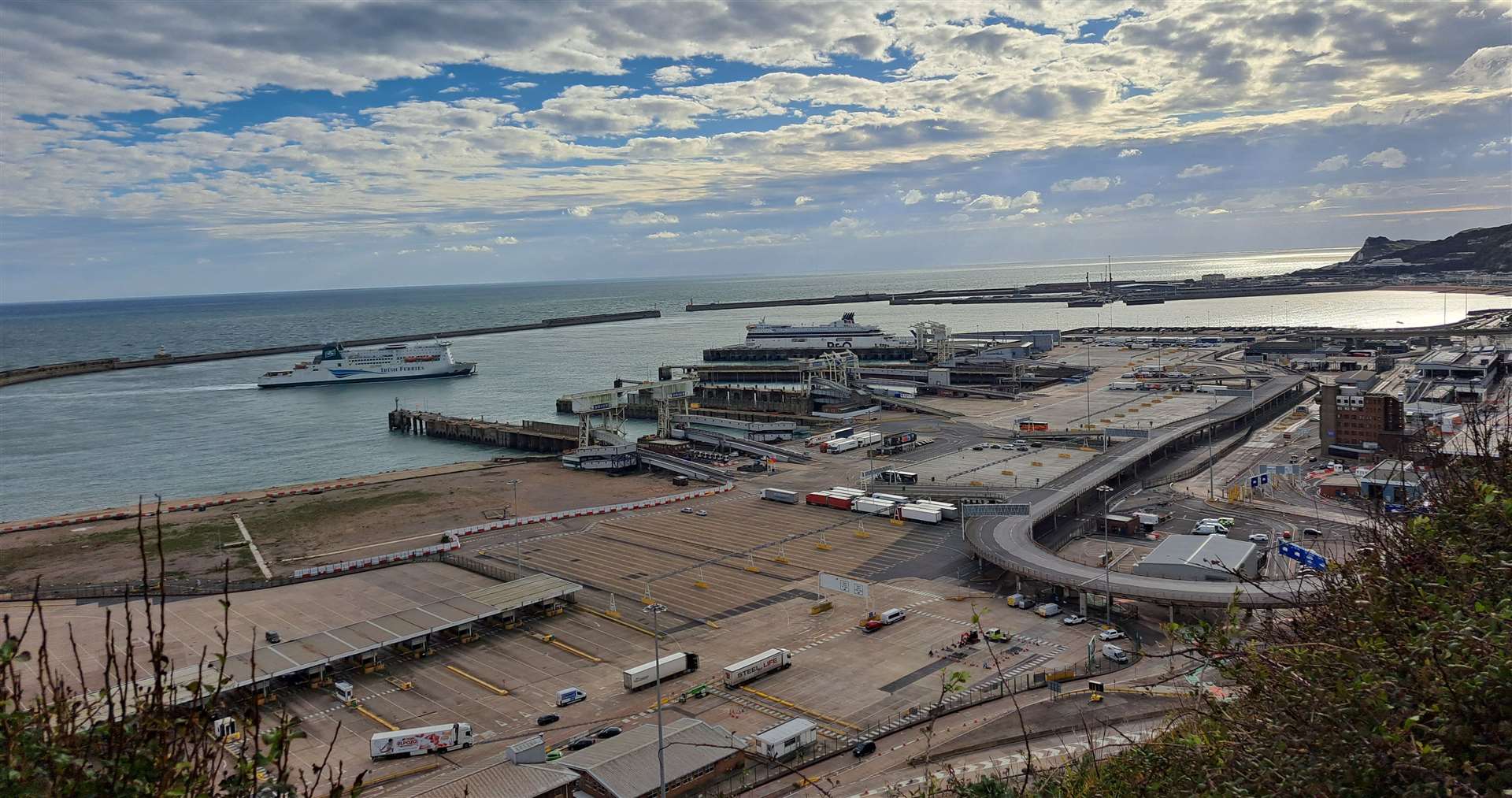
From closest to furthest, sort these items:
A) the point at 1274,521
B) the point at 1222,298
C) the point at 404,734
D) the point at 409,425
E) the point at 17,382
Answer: the point at 404,734 → the point at 1274,521 → the point at 409,425 → the point at 17,382 → the point at 1222,298

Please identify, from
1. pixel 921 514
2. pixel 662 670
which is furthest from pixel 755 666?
pixel 921 514

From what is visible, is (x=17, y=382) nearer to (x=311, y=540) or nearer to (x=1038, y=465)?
(x=311, y=540)

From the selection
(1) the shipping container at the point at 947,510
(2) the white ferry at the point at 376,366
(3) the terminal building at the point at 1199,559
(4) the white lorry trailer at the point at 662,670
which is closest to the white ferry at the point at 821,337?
(2) the white ferry at the point at 376,366

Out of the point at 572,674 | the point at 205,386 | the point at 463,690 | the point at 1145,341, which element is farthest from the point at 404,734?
the point at 1145,341

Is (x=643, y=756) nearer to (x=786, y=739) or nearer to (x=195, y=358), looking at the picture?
(x=786, y=739)

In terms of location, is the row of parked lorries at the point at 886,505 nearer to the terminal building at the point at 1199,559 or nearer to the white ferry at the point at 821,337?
the terminal building at the point at 1199,559
